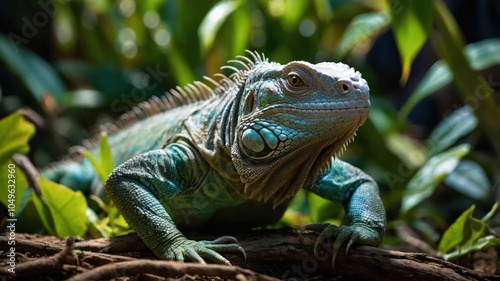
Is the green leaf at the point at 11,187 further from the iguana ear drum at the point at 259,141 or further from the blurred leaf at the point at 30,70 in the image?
the blurred leaf at the point at 30,70

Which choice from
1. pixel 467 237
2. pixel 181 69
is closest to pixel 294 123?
pixel 467 237

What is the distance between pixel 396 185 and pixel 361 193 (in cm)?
281

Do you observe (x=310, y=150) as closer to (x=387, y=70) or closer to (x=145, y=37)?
(x=145, y=37)

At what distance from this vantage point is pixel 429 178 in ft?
20.1

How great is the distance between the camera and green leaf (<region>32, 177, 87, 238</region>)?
447 cm

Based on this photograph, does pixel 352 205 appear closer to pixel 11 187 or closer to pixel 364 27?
pixel 11 187

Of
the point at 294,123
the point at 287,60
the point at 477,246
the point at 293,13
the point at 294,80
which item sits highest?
the point at 293,13

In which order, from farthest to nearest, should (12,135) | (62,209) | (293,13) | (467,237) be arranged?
(293,13), (12,135), (467,237), (62,209)

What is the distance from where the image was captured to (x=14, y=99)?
28.4 feet

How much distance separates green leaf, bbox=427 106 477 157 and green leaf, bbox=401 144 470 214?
785 millimetres

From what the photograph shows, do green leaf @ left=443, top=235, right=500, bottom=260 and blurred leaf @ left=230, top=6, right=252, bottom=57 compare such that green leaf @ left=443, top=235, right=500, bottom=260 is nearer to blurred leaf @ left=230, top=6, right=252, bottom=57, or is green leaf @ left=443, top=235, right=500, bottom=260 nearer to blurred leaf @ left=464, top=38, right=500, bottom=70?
blurred leaf @ left=464, top=38, right=500, bottom=70

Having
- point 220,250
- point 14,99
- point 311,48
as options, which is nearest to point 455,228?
point 220,250

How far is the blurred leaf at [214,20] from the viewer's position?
6723 millimetres

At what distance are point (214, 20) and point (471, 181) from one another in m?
4.06
